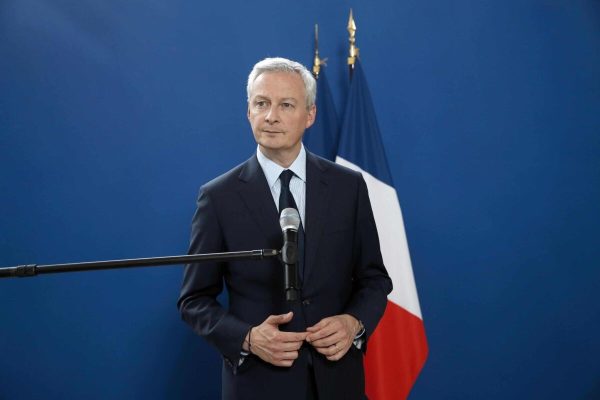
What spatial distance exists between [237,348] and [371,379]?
3.70ft

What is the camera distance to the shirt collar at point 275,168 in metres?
1.78

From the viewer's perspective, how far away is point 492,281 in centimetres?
296

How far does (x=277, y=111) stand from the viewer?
175cm

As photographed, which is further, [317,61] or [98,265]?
[317,61]

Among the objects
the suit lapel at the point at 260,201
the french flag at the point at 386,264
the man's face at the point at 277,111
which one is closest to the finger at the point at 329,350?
the suit lapel at the point at 260,201

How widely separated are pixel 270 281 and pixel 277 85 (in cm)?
55

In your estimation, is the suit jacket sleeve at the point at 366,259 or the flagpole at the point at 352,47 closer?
the suit jacket sleeve at the point at 366,259

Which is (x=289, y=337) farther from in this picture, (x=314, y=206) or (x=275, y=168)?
(x=275, y=168)

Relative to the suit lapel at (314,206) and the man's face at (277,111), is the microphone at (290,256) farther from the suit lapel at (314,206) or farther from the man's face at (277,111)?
the man's face at (277,111)

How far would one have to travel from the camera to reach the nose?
1734 millimetres

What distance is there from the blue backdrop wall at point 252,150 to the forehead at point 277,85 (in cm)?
99

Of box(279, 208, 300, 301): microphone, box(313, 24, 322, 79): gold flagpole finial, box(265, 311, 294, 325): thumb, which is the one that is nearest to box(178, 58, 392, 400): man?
box(265, 311, 294, 325): thumb

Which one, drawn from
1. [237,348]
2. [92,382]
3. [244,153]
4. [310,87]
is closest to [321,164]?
[310,87]

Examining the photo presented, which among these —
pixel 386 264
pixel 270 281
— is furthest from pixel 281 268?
pixel 386 264
